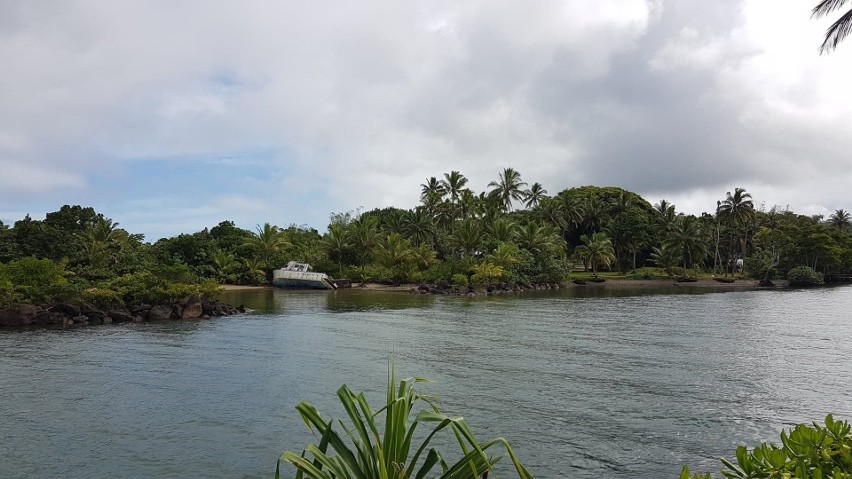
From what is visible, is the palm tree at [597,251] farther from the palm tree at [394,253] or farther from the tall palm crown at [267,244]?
the tall palm crown at [267,244]

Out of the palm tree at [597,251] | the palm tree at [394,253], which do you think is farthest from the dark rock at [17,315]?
the palm tree at [597,251]

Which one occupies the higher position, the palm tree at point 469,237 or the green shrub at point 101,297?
the palm tree at point 469,237

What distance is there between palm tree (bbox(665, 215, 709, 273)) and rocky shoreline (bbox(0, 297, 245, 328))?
5683 centimetres

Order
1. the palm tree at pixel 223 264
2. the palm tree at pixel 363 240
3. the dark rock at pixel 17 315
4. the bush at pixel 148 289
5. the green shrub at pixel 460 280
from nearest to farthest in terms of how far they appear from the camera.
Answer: the dark rock at pixel 17 315 → the bush at pixel 148 289 → the green shrub at pixel 460 280 → the palm tree at pixel 223 264 → the palm tree at pixel 363 240

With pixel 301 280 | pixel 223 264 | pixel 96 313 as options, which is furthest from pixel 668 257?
pixel 96 313

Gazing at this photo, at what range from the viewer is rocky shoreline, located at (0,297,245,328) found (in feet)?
83.8

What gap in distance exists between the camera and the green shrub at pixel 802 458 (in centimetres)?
346

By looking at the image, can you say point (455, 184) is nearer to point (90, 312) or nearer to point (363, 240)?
point (363, 240)

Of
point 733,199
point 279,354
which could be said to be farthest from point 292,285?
point 733,199

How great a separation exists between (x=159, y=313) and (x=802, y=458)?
1223 inches

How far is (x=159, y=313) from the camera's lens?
97.1 ft

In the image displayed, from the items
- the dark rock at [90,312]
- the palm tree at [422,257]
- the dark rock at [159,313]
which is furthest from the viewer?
the palm tree at [422,257]

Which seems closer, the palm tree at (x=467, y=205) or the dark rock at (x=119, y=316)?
the dark rock at (x=119, y=316)

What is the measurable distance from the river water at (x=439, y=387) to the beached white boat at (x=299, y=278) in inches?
1272
